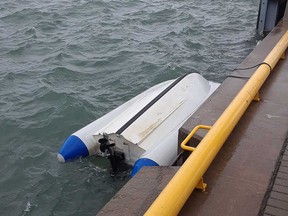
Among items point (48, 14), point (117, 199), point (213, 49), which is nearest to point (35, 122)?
point (117, 199)

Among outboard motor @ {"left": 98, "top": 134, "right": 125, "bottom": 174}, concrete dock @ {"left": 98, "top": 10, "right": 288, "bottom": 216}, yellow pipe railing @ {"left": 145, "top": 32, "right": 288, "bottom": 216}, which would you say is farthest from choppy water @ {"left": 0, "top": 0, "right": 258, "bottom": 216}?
yellow pipe railing @ {"left": 145, "top": 32, "right": 288, "bottom": 216}

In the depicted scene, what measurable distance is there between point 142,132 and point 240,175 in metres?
2.19

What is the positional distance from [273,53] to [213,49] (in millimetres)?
5968

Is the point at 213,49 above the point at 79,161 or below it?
above

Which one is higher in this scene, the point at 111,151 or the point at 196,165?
the point at 196,165

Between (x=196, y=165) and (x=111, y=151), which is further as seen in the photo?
(x=111, y=151)

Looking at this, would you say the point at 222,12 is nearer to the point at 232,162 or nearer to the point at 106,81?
the point at 106,81

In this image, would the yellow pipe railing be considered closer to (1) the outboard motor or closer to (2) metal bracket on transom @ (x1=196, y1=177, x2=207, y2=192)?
(2) metal bracket on transom @ (x1=196, y1=177, x2=207, y2=192)

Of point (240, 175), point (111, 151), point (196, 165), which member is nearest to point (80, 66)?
point (111, 151)

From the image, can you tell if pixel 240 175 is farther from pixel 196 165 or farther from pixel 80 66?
pixel 80 66

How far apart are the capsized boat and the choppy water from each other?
1.63 feet

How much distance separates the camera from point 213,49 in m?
11.7

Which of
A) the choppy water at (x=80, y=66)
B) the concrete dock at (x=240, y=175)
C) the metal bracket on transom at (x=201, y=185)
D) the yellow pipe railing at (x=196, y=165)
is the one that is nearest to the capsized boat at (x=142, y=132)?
the choppy water at (x=80, y=66)

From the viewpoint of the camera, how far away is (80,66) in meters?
10.9
